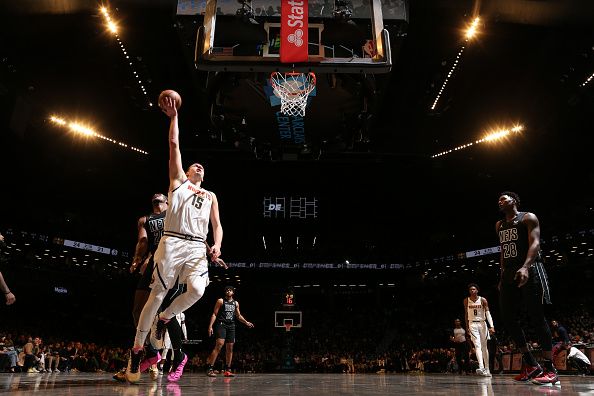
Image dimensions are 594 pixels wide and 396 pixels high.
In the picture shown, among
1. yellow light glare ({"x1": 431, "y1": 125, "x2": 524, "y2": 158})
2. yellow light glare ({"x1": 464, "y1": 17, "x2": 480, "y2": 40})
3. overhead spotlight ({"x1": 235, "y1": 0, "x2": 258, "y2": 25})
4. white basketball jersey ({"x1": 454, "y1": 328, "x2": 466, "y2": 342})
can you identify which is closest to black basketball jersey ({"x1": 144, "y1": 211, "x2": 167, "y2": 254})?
overhead spotlight ({"x1": 235, "y1": 0, "x2": 258, "y2": 25})

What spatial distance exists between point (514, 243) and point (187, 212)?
12.2 ft

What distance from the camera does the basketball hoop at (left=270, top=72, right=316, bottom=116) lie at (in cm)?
937

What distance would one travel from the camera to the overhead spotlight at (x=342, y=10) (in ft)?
24.3

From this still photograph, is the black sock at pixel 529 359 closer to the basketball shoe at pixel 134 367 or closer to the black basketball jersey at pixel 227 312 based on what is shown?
the basketball shoe at pixel 134 367

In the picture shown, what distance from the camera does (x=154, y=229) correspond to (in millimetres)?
5867

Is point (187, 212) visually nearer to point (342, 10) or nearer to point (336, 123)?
point (342, 10)

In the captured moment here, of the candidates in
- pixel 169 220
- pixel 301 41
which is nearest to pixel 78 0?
pixel 301 41

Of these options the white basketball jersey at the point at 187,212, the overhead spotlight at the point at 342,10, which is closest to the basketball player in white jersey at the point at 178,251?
the white basketball jersey at the point at 187,212

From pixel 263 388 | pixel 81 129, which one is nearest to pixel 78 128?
pixel 81 129

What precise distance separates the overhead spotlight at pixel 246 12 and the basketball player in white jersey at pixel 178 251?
3274 mm

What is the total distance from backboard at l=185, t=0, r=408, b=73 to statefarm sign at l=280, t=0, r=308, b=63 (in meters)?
0.09

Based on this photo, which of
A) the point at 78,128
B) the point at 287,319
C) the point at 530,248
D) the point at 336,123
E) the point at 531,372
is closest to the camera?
the point at 530,248

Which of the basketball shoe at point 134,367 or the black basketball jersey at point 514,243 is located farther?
the black basketball jersey at point 514,243

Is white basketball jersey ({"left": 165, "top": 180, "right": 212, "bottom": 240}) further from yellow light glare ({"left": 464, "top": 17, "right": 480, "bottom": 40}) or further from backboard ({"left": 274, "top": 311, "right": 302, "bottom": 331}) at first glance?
backboard ({"left": 274, "top": 311, "right": 302, "bottom": 331})
